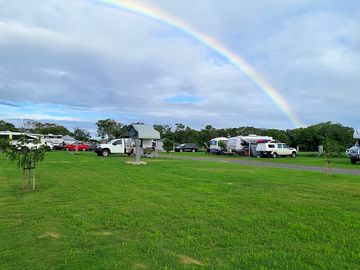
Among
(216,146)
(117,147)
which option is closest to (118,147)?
(117,147)

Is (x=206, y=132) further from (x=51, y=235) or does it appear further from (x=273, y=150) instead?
(x=51, y=235)

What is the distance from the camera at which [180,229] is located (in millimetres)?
7066

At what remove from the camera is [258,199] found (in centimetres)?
1030

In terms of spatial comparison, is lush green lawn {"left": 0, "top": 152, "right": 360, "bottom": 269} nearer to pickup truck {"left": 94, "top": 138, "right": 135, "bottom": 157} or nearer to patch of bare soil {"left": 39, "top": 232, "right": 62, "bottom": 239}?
patch of bare soil {"left": 39, "top": 232, "right": 62, "bottom": 239}

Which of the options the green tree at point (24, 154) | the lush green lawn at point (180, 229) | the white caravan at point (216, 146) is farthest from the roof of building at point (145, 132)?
the lush green lawn at point (180, 229)

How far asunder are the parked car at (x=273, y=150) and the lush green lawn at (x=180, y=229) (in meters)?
33.1

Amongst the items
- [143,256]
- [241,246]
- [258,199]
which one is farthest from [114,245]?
[258,199]

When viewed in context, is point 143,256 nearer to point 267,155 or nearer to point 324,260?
point 324,260

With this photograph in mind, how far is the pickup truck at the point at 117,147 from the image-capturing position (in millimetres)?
42031

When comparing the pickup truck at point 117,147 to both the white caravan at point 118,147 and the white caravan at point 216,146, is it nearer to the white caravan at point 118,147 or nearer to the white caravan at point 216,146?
the white caravan at point 118,147

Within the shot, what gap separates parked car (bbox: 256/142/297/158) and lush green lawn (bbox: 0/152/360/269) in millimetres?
33103

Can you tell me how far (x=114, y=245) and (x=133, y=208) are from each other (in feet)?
9.90

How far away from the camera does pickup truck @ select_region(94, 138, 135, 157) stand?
42031 millimetres

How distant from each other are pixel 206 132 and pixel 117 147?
61053mm
